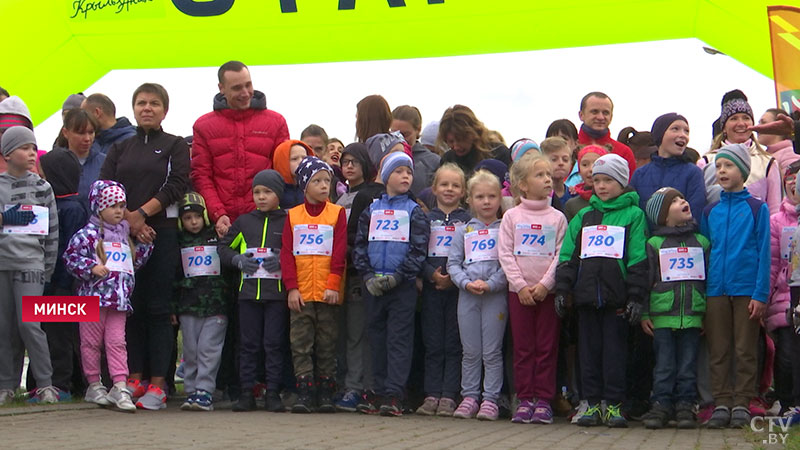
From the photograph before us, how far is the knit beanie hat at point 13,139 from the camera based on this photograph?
8430mm

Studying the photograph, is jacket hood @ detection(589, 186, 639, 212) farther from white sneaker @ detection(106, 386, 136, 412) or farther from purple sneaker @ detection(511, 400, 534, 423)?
white sneaker @ detection(106, 386, 136, 412)

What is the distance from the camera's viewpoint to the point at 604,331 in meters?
7.74

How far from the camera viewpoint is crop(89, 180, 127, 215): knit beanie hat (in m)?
8.33

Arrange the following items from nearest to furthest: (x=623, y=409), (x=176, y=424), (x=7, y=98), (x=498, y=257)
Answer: (x=176, y=424) < (x=623, y=409) < (x=498, y=257) < (x=7, y=98)

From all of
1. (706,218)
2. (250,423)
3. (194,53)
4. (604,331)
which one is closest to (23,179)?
(194,53)

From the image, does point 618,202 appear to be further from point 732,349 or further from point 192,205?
point 192,205

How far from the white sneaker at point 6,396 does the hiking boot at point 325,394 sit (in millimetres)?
2325

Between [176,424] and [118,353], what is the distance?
4.73ft

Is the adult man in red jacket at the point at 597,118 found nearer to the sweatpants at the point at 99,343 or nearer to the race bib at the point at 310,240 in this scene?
the race bib at the point at 310,240

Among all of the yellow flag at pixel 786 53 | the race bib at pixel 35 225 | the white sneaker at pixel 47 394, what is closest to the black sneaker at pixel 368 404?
the white sneaker at pixel 47 394

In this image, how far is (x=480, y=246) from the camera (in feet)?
27.0

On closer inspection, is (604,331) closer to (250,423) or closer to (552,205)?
(552,205)

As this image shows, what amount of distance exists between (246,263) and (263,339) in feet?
2.05

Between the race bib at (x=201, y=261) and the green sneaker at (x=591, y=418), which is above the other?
the race bib at (x=201, y=261)
